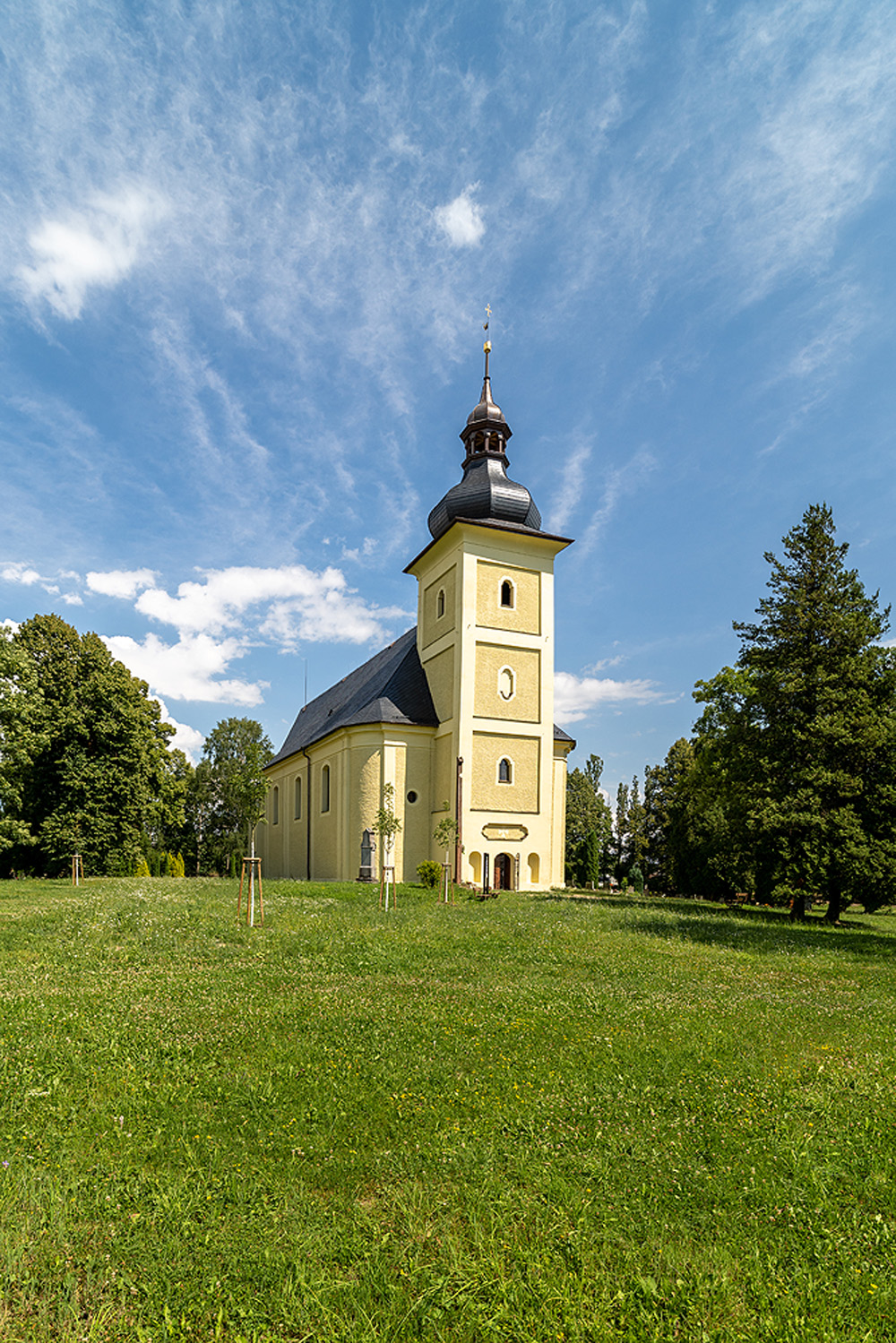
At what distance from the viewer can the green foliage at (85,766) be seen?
35.0 m

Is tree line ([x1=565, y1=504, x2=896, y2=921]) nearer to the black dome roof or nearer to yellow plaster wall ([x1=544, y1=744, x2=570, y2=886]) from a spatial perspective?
yellow plaster wall ([x1=544, y1=744, x2=570, y2=886])

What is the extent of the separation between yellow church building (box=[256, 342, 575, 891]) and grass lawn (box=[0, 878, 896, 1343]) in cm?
2054

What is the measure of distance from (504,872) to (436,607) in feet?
38.0

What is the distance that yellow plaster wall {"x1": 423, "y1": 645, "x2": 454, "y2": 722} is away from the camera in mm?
32656

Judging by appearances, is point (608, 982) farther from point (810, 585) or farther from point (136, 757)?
point (136, 757)

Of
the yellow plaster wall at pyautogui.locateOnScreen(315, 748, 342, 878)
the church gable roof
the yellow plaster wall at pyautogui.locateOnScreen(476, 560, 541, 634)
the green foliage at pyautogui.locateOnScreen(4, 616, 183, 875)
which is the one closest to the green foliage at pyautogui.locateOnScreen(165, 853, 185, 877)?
the green foliage at pyautogui.locateOnScreen(4, 616, 183, 875)

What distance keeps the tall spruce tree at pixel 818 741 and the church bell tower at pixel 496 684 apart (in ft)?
29.4

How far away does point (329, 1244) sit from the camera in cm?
464

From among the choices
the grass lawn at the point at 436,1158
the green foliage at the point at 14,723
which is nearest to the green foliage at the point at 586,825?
the green foliage at the point at 14,723

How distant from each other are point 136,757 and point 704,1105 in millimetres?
33714

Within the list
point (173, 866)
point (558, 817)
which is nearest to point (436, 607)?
point (558, 817)

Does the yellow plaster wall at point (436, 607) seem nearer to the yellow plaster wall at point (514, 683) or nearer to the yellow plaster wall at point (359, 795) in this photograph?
the yellow plaster wall at point (514, 683)

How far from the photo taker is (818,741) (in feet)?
73.9

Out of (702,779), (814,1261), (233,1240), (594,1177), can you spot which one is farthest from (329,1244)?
(702,779)
